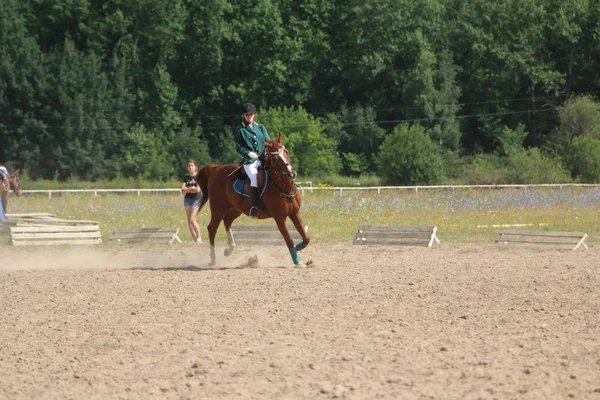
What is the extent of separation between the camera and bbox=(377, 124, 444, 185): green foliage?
54.1 m

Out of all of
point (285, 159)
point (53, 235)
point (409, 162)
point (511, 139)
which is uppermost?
point (285, 159)

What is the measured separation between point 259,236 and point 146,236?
128 inches

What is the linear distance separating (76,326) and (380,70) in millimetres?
59800

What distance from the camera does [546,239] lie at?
20.5 m

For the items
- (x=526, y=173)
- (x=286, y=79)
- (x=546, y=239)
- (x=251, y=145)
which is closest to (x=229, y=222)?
(x=251, y=145)

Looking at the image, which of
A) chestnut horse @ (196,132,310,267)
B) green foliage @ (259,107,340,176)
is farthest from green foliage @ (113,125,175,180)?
chestnut horse @ (196,132,310,267)

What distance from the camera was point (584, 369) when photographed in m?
8.74

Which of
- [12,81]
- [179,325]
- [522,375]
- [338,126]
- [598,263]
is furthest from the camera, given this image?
[338,126]

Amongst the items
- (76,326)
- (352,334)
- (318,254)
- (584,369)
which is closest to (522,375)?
(584,369)

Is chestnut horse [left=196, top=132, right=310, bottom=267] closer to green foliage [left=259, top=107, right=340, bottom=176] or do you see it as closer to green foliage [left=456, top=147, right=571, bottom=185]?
green foliage [left=456, top=147, right=571, bottom=185]

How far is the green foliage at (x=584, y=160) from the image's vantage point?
2020 inches

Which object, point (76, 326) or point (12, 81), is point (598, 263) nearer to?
point (76, 326)

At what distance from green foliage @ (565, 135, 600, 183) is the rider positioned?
3620cm

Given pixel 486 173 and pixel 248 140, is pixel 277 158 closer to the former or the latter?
pixel 248 140
